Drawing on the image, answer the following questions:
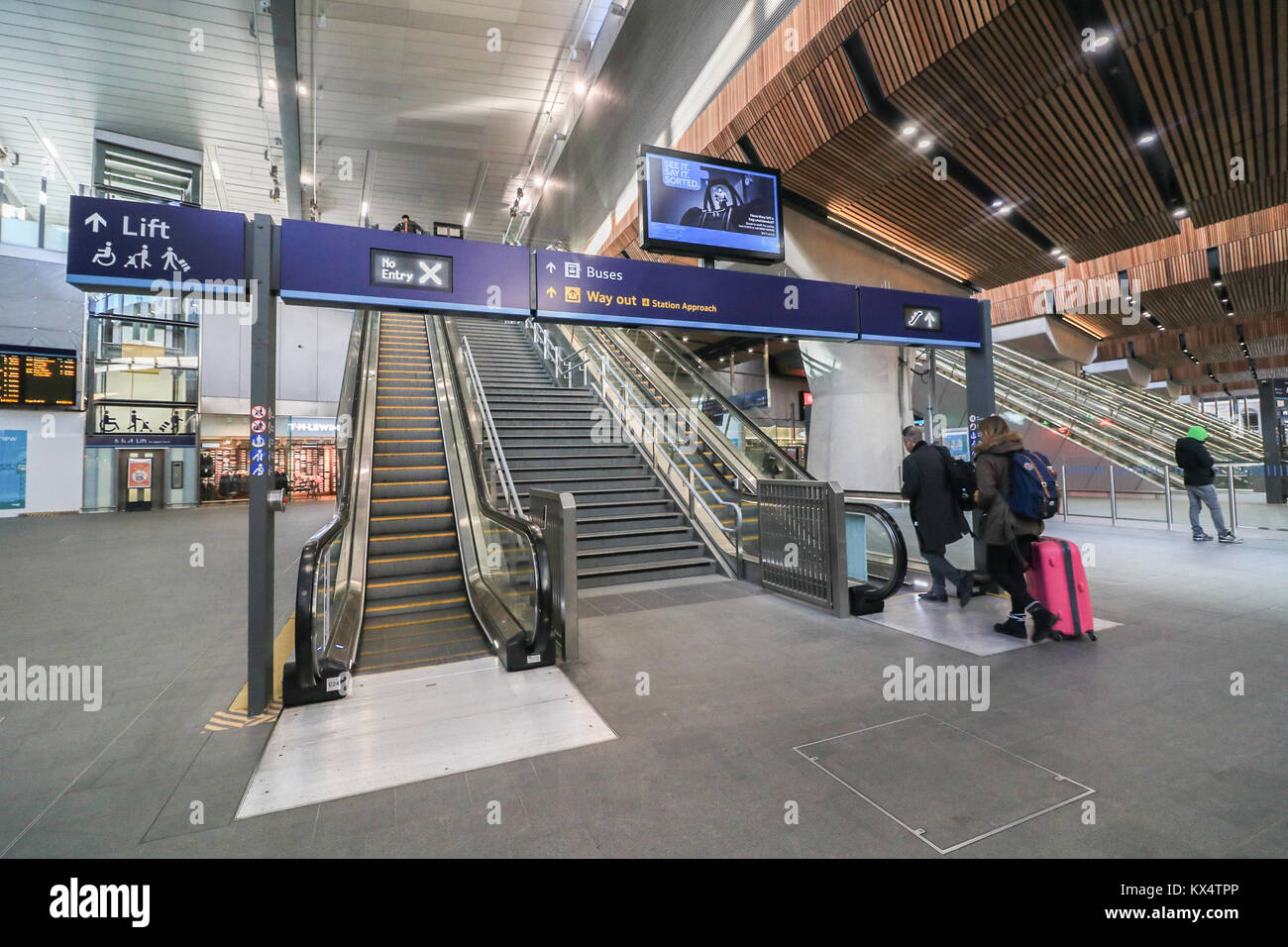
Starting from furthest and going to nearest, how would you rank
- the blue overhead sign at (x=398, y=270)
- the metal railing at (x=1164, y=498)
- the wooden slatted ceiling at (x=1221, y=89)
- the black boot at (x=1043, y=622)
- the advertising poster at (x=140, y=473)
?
the advertising poster at (x=140, y=473), the metal railing at (x=1164, y=498), the wooden slatted ceiling at (x=1221, y=89), the black boot at (x=1043, y=622), the blue overhead sign at (x=398, y=270)

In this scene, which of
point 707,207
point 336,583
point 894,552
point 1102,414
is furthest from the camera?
point 1102,414

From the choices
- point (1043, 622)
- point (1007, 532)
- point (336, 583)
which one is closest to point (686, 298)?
point (1007, 532)

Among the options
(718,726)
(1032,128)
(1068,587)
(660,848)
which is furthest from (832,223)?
(660,848)

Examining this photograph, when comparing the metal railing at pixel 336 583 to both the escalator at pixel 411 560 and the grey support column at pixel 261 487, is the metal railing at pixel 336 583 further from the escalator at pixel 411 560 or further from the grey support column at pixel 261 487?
the grey support column at pixel 261 487

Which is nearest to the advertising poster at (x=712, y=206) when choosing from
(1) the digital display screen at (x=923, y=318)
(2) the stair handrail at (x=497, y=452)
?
(1) the digital display screen at (x=923, y=318)

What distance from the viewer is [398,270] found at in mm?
4117

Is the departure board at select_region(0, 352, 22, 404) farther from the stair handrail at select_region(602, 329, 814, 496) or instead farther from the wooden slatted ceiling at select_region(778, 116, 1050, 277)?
the wooden slatted ceiling at select_region(778, 116, 1050, 277)

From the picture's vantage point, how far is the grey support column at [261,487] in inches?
131

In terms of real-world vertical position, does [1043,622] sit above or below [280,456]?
below

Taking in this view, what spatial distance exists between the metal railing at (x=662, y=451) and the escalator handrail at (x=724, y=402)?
677 mm

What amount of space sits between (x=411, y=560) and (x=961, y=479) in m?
5.17

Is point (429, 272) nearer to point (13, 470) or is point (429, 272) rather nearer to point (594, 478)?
point (594, 478)

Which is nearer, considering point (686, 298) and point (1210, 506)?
point (686, 298)
